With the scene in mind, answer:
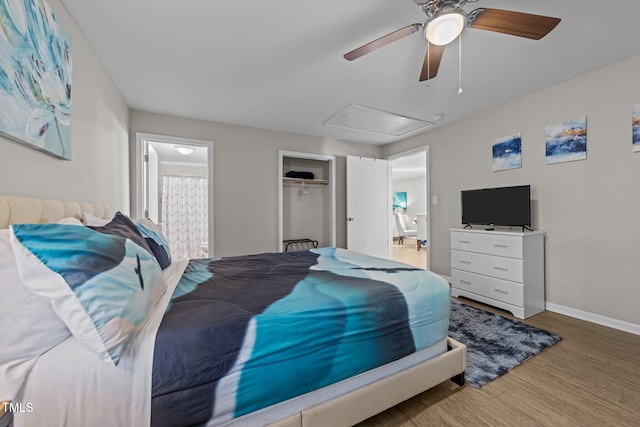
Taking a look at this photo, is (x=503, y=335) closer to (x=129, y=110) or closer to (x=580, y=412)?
(x=580, y=412)

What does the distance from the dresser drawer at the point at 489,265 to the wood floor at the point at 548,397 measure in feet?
2.54

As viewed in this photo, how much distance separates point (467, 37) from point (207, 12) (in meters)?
1.87

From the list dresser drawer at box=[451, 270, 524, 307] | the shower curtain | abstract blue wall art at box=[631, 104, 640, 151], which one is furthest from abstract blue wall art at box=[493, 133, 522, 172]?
the shower curtain

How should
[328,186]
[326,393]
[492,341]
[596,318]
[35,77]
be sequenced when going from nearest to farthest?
[326,393] < [35,77] < [492,341] < [596,318] < [328,186]

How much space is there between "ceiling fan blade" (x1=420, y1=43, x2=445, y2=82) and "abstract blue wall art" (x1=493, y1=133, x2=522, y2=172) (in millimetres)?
1632

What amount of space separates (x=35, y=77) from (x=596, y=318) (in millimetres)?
4549

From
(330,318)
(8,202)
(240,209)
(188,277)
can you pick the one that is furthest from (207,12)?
(240,209)

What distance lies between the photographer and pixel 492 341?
2053mm

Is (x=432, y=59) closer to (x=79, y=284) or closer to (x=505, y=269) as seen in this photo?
(x=505, y=269)

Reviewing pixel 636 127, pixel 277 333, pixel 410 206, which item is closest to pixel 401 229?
pixel 410 206

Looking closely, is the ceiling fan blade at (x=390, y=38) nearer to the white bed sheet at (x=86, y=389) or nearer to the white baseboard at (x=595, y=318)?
the white bed sheet at (x=86, y=389)

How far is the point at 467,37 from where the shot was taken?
74.4 inches

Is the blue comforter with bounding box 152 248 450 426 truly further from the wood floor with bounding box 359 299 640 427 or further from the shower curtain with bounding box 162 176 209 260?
the shower curtain with bounding box 162 176 209 260

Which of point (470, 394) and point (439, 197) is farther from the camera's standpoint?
point (439, 197)
